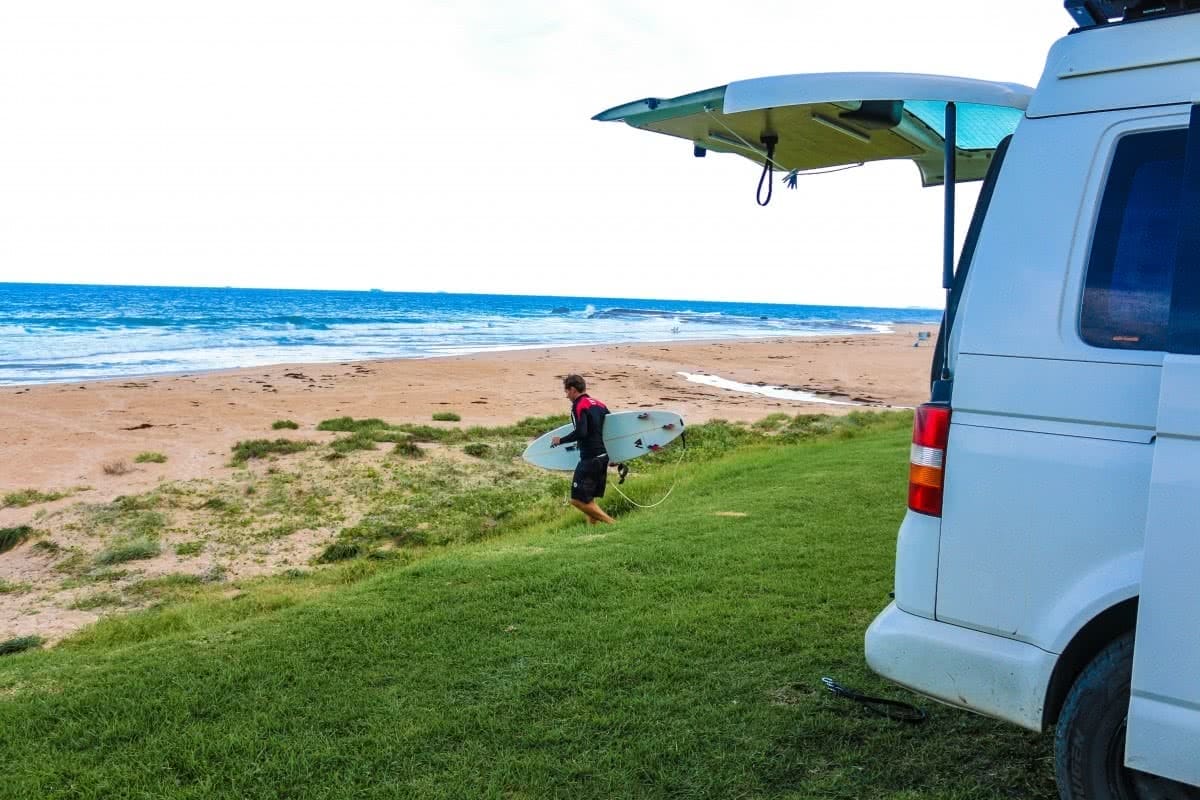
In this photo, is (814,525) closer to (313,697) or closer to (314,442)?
(313,697)

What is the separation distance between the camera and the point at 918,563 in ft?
9.99

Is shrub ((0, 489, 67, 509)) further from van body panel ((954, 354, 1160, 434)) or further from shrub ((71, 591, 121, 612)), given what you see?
van body panel ((954, 354, 1160, 434))

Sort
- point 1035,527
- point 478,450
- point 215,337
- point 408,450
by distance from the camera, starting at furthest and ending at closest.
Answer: point 215,337 → point 478,450 → point 408,450 → point 1035,527

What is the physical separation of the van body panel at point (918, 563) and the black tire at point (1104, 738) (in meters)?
0.49

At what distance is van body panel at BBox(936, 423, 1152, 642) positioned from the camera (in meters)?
2.59

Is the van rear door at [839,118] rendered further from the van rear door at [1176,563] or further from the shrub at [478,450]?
the shrub at [478,450]

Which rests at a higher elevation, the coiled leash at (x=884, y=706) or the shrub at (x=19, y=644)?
the coiled leash at (x=884, y=706)

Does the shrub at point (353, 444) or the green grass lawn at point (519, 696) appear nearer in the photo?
the green grass lawn at point (519, 696)

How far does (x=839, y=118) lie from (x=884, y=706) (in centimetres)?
268

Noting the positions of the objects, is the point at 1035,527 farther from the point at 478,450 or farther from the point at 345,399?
the point at 345,399

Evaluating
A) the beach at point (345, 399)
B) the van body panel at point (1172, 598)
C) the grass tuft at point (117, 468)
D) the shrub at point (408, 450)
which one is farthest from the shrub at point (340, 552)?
the van body panel at point (1172, 598)

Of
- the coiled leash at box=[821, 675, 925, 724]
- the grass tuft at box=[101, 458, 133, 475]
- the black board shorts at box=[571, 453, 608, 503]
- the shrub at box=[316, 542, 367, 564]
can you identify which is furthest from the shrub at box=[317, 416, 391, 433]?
the coiled leash at box=[821, 675, 925, 724]

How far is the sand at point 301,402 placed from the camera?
13.7 metres

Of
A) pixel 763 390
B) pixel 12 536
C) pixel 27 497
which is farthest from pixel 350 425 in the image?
pixel 763 390
